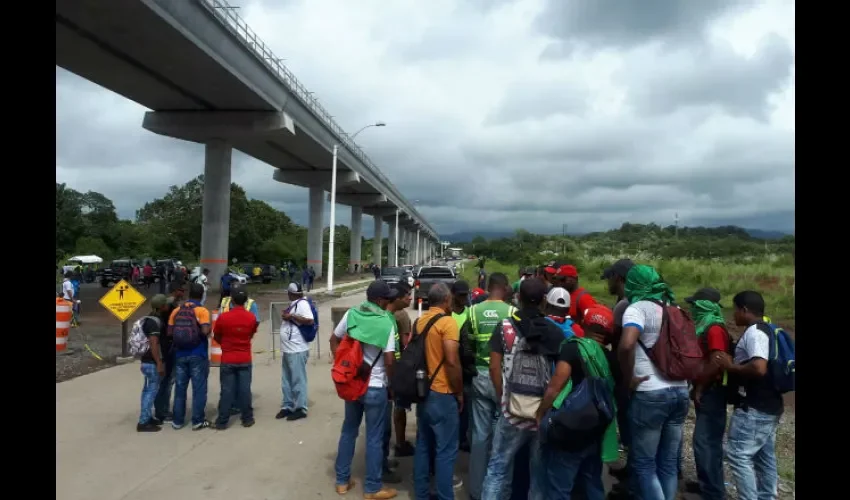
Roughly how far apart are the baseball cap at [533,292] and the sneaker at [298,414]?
13.6 feet

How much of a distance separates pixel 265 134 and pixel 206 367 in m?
25.3

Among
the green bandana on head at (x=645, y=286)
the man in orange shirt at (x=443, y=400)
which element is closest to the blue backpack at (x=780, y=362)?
the green bandana on head at (x=645, y=286)

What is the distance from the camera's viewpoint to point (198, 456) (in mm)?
5445

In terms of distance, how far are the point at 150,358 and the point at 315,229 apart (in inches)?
1676

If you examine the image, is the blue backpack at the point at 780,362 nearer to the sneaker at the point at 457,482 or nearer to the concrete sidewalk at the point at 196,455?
the sneaker at the point at 457,482

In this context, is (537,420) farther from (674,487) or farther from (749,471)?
(749,471)

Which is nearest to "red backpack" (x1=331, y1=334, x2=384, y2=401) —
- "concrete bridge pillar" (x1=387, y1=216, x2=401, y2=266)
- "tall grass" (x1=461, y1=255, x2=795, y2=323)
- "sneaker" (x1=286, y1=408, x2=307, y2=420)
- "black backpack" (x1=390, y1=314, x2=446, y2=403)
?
"black backpack" (x1=390, y1=314, x2=446, y2=403)

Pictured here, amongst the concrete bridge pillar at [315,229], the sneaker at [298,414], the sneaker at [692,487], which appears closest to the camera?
the sneaker at [692,487]

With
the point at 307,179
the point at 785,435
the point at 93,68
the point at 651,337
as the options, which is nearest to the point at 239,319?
the point at 651,337

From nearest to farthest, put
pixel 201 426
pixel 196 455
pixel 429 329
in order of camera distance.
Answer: pixel 429 329
pixel 196 455
pixel 201 426

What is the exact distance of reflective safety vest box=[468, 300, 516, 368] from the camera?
439 cm

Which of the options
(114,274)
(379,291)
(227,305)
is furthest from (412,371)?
(114,274)

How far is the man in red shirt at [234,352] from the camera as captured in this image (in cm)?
620

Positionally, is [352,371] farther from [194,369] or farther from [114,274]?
[114,274]
